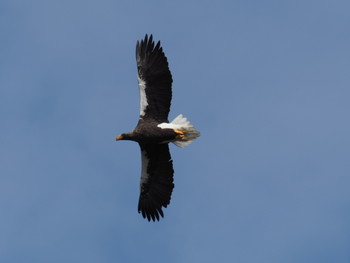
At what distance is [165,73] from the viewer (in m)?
20.0

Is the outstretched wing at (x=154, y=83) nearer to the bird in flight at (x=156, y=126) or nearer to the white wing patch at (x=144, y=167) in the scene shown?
the bird in flight at (x=156, y=126)

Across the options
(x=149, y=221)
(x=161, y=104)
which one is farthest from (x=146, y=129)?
(x=149, y=221)

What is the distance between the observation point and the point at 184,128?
20.1 m

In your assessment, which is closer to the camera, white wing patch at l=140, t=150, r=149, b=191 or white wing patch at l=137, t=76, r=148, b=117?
white wing patch at l=137, t=76, r=148, b=117

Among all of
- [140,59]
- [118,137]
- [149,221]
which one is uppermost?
[140,59]

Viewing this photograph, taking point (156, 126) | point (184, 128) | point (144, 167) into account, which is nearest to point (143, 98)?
point (156, 126)

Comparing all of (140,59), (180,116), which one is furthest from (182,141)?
(140,59)

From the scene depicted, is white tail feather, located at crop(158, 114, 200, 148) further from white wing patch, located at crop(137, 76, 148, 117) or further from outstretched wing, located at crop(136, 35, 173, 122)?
white wing patch, located at crop(137, 76, 148, 117)

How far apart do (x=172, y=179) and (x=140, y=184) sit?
0.84 metres

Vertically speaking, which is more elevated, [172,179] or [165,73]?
[165,73]

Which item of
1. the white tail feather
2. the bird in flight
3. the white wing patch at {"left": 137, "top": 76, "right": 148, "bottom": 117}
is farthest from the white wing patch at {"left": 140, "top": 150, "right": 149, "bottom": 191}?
the white wing patch at {"left": 137, "top": 76, "right": 148, "bottom": 117}

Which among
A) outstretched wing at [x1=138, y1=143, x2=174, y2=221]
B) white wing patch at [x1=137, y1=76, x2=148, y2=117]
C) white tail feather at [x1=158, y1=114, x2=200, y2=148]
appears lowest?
outstretched wing at [x1=138, y1=143, x2=174, y2=221]

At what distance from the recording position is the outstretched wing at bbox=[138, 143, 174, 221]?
808 inches

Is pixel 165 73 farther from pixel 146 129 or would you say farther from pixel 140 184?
pixel 140 184
